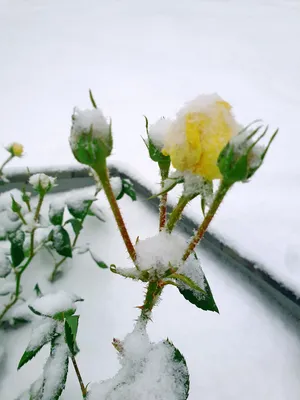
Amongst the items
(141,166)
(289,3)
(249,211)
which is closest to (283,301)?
(249,211)

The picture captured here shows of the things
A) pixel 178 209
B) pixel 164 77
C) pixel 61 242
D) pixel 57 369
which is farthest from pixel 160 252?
pixel 164 77

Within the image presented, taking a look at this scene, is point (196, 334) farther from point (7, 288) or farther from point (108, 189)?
point (108, 189)

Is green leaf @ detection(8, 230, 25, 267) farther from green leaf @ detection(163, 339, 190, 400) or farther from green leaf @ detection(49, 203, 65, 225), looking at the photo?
green leaf @ detection(163, 339, 190, 400)

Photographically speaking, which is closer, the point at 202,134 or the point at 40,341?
the point at 202,134

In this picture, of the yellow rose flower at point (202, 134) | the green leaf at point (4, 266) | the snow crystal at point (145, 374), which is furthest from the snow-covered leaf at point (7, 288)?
the yellow rose flower at point (202, 134)

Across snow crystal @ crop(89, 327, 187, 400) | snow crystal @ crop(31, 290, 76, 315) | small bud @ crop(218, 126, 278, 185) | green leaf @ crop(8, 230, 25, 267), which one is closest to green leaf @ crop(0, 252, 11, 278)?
green leaf @ crop(8, 230, 25, 267)
